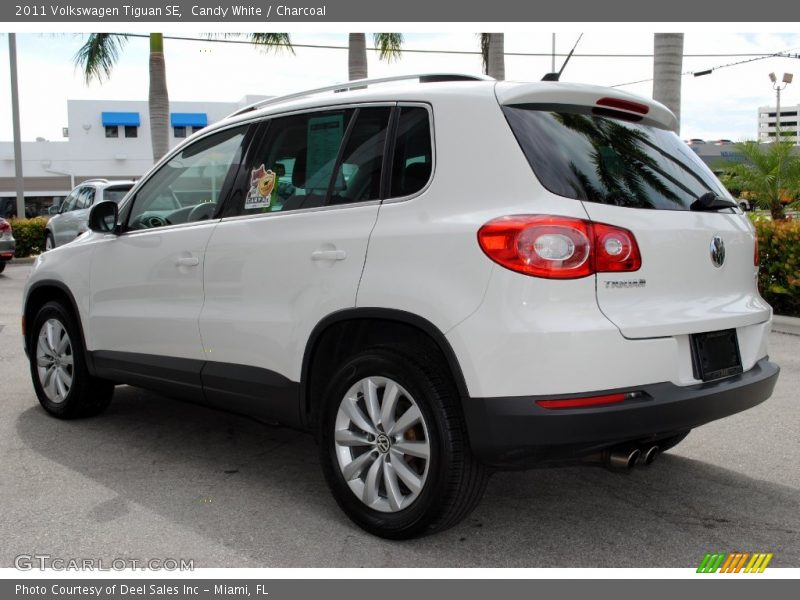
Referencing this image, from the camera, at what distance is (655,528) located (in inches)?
148

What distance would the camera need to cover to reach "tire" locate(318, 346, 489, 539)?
3326 millimetres

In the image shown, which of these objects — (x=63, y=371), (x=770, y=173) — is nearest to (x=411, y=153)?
(x=63, y=371)

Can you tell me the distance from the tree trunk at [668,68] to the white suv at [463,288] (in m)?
6.49

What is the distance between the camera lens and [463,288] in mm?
3242

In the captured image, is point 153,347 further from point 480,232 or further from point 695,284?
point 695,284

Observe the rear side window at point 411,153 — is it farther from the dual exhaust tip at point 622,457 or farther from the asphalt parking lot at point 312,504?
the asphalt parking lot at point 312,504

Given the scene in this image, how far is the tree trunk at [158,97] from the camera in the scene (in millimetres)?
19094

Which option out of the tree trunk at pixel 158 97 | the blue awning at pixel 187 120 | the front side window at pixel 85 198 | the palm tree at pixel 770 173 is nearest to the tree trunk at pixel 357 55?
the tree trunk at pixel 158 97

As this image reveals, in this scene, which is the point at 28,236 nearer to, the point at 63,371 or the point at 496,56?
the point at 496,56

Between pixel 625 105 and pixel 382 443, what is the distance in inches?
72.3

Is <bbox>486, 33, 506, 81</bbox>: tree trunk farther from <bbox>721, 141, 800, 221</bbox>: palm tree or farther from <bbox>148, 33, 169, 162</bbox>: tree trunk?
<bbox>148, 33, 169, 162</bbox>: tree trunk
